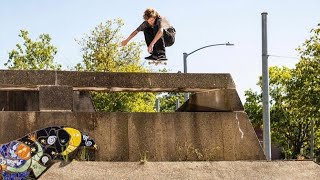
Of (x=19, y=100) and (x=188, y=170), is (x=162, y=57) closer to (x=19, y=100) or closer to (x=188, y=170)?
(x=188, y=170)

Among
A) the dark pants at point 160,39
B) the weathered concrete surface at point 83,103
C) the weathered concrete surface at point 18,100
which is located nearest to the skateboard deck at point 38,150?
the weathered concrete surface at point 18,100

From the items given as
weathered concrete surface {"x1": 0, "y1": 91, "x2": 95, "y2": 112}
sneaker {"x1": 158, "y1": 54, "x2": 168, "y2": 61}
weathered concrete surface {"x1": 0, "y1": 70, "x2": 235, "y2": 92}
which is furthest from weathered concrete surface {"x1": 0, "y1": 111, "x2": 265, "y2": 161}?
weathered concrete surface {"x1": 0, "y1": 91, "x2": 95, "y2": 112}

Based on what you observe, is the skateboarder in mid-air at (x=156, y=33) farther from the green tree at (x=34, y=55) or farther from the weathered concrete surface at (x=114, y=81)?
the green tree at (x=34, y=55)

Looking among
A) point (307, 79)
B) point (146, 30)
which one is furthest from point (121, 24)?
point (146, 30)

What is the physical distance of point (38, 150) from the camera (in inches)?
348

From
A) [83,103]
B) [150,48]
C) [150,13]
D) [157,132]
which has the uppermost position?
[150,13]

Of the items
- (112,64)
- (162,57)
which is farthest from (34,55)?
(162,57)

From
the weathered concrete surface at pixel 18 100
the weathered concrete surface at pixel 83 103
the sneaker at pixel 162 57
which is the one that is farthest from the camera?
the weathered concrete surface at pixel 83 103

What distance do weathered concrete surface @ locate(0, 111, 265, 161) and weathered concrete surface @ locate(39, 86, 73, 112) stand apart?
0.52 feet

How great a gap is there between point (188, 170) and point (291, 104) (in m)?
25.5

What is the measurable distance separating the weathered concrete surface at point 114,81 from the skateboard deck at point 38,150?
90 centimetres

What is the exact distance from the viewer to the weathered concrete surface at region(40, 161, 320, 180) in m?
8.69

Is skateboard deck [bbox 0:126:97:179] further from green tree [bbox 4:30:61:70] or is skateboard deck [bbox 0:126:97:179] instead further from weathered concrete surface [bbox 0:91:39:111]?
green tree [bbox 4:30:61:70]

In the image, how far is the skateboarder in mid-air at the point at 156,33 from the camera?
33.2ft
